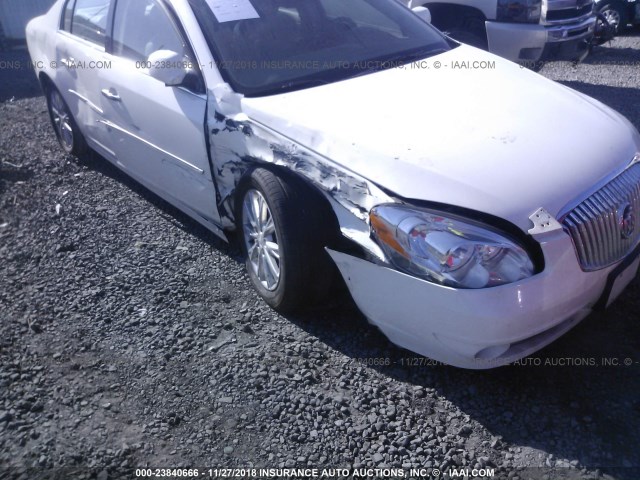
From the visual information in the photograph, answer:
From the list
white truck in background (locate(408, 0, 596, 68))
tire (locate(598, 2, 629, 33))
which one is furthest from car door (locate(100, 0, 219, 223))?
tire (locate(598, 2, 629, 33))

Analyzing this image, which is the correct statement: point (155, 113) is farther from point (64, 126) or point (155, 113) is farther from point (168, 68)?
point (64, 126)

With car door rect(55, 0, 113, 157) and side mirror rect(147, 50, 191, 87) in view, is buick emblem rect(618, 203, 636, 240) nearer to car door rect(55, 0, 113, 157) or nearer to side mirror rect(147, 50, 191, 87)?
side mirror rect(147, 50, 191, 87)

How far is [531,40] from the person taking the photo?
6.91 m

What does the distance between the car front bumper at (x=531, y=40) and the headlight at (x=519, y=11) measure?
2.6 inches

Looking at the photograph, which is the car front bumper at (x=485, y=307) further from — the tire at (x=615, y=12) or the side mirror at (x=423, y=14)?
the tire at (x=615, y=12)

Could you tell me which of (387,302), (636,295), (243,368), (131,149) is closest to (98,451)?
(243,368)

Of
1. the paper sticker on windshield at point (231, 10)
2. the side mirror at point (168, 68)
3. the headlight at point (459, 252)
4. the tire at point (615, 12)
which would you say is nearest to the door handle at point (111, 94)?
the side mirror at point (168, 68)

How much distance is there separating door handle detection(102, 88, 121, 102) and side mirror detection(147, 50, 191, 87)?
2.73 feet

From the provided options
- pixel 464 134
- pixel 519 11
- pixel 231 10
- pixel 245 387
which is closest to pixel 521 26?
pixel 519 11

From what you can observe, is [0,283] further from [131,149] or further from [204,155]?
[204,155]

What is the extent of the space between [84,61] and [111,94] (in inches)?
23.4

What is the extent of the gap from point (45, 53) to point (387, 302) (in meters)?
4.27

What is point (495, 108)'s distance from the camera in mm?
3285

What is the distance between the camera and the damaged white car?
8.71 ft
